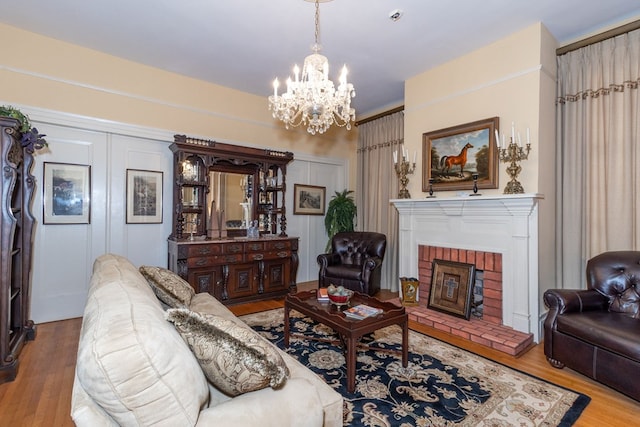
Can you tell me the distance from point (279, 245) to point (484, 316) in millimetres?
2798

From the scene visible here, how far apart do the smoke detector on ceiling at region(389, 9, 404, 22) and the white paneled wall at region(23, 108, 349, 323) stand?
3123 millimetres

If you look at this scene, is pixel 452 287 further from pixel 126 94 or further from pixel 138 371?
pixel 126 94

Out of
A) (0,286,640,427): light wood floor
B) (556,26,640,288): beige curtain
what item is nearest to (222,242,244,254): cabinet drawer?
(0,286,640,427): light wood floor

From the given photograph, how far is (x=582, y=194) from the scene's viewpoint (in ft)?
10.9

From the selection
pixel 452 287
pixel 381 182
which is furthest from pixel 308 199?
pixel 452 287

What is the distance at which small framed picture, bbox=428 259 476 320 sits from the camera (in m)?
3.54

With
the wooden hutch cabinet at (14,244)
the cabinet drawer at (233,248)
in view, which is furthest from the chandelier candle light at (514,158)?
the wooden hutch cabinet at (14,244)

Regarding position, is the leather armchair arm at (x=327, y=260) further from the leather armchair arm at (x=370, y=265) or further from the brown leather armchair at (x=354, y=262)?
the leather armchair arm at (x=370, y=265)

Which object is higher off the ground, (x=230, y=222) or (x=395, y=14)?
(x=395, y=14)

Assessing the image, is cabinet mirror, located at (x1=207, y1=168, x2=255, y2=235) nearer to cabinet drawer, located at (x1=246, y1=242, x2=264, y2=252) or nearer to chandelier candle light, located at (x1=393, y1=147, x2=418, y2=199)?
cabinet drawer, located at (x1=246, y1=242, x2=264, y2=252)

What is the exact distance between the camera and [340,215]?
5.65 metres

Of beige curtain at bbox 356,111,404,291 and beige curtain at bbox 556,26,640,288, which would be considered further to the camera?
beige curtain at bbox 356,111,404,291

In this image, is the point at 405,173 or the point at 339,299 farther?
the point at 405,173

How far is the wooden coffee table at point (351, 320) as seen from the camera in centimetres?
222
